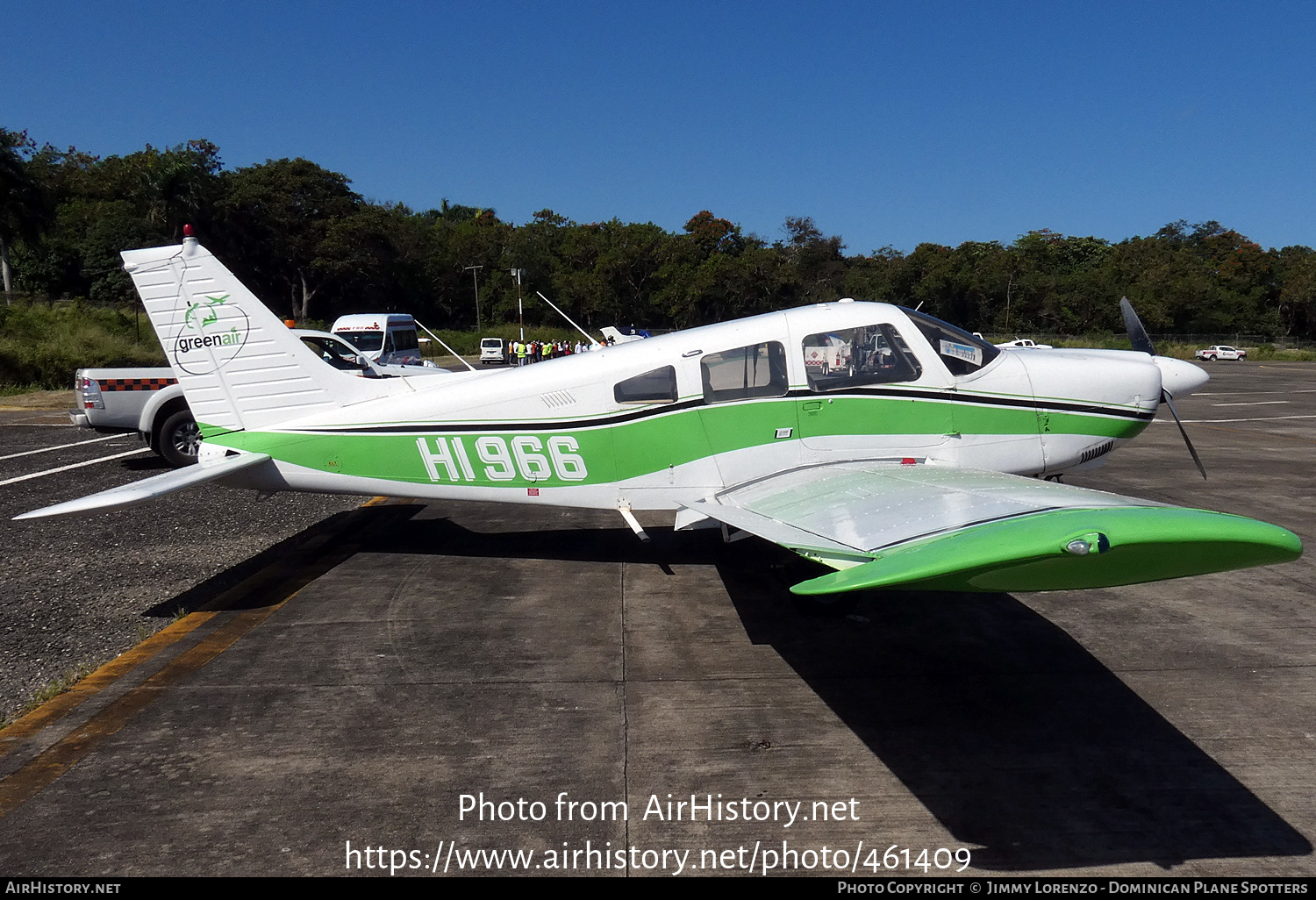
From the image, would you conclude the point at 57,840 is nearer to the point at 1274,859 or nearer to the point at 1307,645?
the point at 1274,859

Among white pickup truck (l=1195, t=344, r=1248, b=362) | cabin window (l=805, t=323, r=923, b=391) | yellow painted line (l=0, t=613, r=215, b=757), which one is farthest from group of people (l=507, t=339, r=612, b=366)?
white pickup truck (l=1195, t=344, r=1248, b=362)

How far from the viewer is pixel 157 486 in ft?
18.8

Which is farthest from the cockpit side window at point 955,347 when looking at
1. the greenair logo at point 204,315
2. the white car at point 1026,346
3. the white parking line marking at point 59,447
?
the white parking line marking at point 59,447

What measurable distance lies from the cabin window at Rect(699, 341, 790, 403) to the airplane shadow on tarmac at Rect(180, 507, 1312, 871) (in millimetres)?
1509

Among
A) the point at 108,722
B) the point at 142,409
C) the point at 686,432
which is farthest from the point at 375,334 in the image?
the point at 108,722

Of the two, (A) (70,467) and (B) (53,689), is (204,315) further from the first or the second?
(A) (70,467)

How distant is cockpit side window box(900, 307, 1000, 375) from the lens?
21.6 ft

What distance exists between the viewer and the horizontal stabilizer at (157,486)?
5.22 m

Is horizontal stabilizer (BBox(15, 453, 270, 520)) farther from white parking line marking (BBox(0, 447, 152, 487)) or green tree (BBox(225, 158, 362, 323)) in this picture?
green tree (BBox(225, 158, 362, 323))

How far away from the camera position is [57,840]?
3451mm

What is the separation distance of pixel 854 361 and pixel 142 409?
36.5 ft

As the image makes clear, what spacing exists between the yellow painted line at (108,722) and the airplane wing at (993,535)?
3.64 meters
